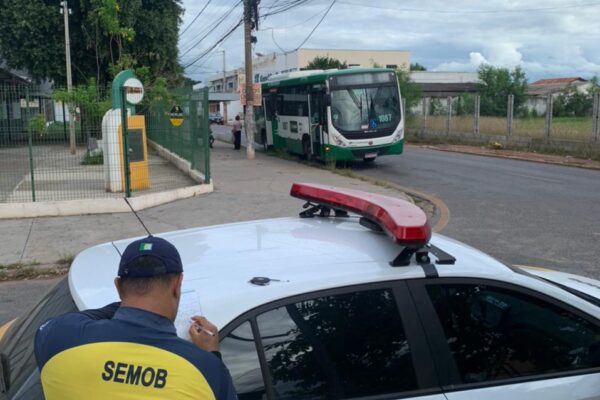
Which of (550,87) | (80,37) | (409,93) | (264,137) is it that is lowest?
(264,137)

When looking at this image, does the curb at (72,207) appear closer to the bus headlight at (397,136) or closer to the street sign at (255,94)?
the bus headlight at (397,136)

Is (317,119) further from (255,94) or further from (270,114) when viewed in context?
(270,114)

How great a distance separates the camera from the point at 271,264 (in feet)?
8.43

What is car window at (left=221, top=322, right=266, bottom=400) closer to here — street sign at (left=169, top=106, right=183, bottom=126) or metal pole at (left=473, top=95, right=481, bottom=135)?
street sign at (left=169, top=106, right=183, bottom=126)

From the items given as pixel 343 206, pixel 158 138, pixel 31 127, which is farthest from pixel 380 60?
pixel 343 206

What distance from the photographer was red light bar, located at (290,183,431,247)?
2.50 meters

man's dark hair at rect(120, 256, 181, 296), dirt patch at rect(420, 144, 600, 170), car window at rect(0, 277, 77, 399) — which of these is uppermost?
man's dark hair at rect(120, 256, 181, 296)

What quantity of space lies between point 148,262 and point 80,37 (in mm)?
31546

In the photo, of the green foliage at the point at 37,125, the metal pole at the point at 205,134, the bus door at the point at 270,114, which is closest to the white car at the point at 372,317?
the green foliage at the point at 37,125

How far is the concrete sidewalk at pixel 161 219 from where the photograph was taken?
930cm

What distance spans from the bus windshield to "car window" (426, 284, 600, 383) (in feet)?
58.6

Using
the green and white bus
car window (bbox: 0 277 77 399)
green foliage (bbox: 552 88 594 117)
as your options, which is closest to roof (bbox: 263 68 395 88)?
the green and white bus

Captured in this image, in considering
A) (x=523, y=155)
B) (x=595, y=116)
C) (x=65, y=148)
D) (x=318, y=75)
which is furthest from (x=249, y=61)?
(x=595, y=116)

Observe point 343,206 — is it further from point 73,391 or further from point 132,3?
point 132,3
